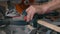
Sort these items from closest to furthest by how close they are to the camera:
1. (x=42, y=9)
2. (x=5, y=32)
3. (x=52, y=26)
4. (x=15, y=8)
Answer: (x=52, y=26)
(x=42, y=9)
(x=5, y=32)
(x=15, y=8)

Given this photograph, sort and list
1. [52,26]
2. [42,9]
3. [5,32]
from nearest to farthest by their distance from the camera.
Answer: [52,26] < [42,9] < [5,32]

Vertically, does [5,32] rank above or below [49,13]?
below

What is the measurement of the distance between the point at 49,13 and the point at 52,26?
16 centimetres

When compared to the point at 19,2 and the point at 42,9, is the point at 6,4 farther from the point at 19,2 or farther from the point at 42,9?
the point at 42,9

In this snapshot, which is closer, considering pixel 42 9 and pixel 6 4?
pixel 42 9

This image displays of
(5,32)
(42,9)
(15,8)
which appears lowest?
(5,32)

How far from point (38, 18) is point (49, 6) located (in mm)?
95

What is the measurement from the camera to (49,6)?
725mm

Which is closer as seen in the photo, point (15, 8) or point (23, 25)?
point (23, 25)

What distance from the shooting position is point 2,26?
122cm

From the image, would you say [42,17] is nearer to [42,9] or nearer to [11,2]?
[42,9]

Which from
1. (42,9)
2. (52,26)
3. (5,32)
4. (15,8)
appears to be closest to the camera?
(52,26)

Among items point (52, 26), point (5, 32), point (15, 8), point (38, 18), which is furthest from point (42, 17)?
point (15, 8)

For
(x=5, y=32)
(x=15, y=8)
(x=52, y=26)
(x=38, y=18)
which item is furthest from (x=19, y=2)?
(x=52, y=26)
